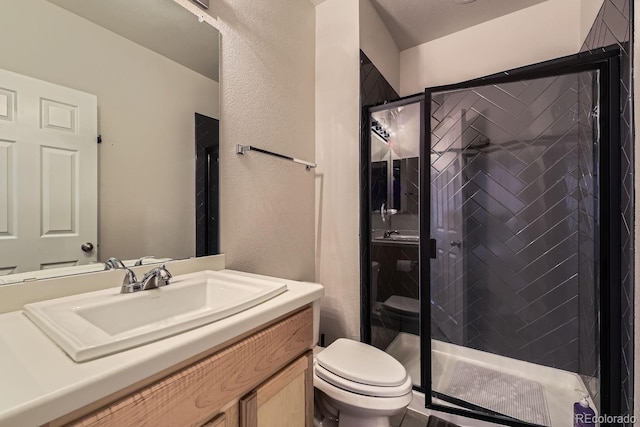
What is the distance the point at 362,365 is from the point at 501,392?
41.9 inches

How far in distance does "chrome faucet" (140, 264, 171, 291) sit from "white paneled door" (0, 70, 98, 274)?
0.60ft

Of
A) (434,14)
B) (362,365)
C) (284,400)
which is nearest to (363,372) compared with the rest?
(362,365)

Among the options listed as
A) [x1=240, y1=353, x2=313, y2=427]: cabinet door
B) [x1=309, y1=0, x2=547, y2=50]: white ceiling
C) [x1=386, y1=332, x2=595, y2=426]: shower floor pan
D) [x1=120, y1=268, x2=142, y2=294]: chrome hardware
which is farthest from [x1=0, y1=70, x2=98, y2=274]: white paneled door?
[x1=386, y1=332, x2=595, y2=426]: shower floor pan

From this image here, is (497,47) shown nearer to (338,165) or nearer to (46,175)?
(338,165)

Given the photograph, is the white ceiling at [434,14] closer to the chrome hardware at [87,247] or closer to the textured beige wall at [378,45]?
the textured beige wall at [378,45]

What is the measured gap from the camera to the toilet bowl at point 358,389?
1.12 m

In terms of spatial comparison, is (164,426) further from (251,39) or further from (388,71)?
(388,71)

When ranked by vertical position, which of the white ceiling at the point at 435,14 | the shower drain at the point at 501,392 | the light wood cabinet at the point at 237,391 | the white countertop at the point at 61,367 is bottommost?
the shower drain at the point at 501,392

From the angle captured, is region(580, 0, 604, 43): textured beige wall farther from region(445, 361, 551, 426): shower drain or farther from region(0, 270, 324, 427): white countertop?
region(0, 270, 324, 427): white countertop

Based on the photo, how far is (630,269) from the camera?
3.81 feet

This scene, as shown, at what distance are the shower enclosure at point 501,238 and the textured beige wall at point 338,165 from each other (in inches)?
5.1

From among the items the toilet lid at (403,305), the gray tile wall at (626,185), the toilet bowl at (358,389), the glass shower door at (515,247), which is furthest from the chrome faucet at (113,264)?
the gray tile wall at (626,185)

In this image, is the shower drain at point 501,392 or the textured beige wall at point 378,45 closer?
the shower drain at point 501,392

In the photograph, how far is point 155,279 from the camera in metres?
0.90
